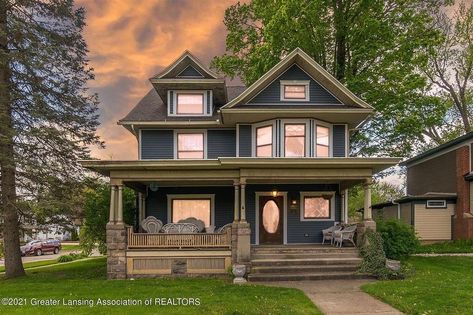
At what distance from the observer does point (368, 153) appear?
23.1 metres

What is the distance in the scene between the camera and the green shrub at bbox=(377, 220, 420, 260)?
1353 cm

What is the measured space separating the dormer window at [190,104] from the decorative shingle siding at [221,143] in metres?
1.06

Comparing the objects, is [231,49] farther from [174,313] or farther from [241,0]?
[174,313]

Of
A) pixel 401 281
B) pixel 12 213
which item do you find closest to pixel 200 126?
pixel 12 213

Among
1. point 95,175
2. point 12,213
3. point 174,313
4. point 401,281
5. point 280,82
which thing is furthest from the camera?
point 95,175

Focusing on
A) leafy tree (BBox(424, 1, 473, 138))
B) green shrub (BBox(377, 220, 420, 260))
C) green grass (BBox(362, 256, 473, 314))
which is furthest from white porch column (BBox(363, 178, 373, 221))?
leafy tree (BBox(424, 1, 473, 138))

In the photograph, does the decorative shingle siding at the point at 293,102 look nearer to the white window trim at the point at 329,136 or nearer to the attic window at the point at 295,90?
the attic window at the point at 295,90

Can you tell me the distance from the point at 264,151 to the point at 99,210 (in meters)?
7.88

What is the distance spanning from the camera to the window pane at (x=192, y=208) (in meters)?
16.2

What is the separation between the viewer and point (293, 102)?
15.6 m

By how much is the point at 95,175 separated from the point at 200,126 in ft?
21.1

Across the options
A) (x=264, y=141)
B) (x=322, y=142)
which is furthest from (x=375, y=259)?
(x=264, y=141)

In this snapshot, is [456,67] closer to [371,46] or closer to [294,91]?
[371,46]

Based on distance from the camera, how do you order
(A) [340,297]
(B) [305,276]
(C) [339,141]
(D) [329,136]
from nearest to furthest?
(A) [340,297]
(B) [305,276]
(D) [329,136]
(C) [339,141]
